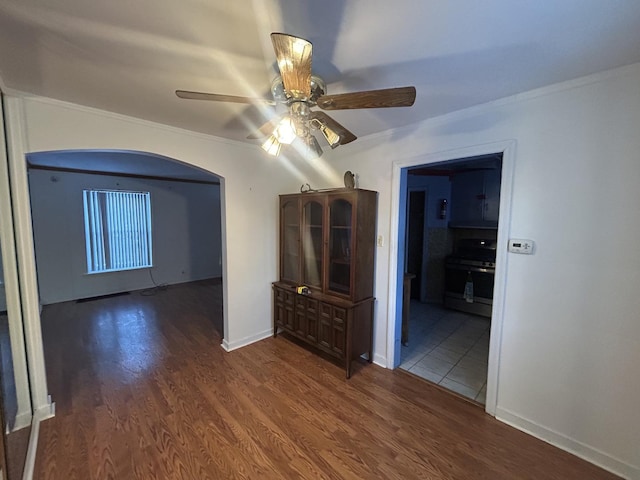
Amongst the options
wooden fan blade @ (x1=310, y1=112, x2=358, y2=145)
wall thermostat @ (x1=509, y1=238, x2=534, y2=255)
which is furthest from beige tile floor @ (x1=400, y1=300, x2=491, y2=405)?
wooden fan blade @ (x1=310, y1=112, x2=358, y2=145)

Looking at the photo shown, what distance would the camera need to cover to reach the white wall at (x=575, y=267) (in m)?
1.50

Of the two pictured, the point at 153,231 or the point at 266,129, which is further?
the point at 153,231

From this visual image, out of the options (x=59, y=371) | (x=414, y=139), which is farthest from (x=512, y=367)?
(x=59, y=371)

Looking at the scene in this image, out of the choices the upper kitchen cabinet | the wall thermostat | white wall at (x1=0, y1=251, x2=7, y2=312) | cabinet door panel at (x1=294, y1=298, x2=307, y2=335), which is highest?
the upper kitchen cabinet

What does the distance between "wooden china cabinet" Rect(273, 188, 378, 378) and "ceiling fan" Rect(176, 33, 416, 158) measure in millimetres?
995

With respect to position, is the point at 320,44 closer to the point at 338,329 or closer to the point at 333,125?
the point at 333,125

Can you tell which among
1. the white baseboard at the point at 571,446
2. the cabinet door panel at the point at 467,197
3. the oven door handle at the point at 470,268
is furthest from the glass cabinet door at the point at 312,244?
the cabinet door panel at the point at 467,197

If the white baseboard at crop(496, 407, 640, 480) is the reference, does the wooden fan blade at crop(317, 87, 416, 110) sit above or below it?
above

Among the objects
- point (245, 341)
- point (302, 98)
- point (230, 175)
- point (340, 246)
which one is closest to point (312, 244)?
point (340, 246)

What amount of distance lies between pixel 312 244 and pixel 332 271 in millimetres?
418

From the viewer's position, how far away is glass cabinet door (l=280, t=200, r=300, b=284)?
308 cm

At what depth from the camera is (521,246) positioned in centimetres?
183

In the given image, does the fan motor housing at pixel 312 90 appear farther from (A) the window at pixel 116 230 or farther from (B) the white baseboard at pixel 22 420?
(A) the window at pixel 116 230

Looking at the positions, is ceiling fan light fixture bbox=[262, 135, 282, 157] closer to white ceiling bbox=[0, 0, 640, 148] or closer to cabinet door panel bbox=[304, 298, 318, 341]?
white ceiling bbox=[0, 0, 640, 148]
